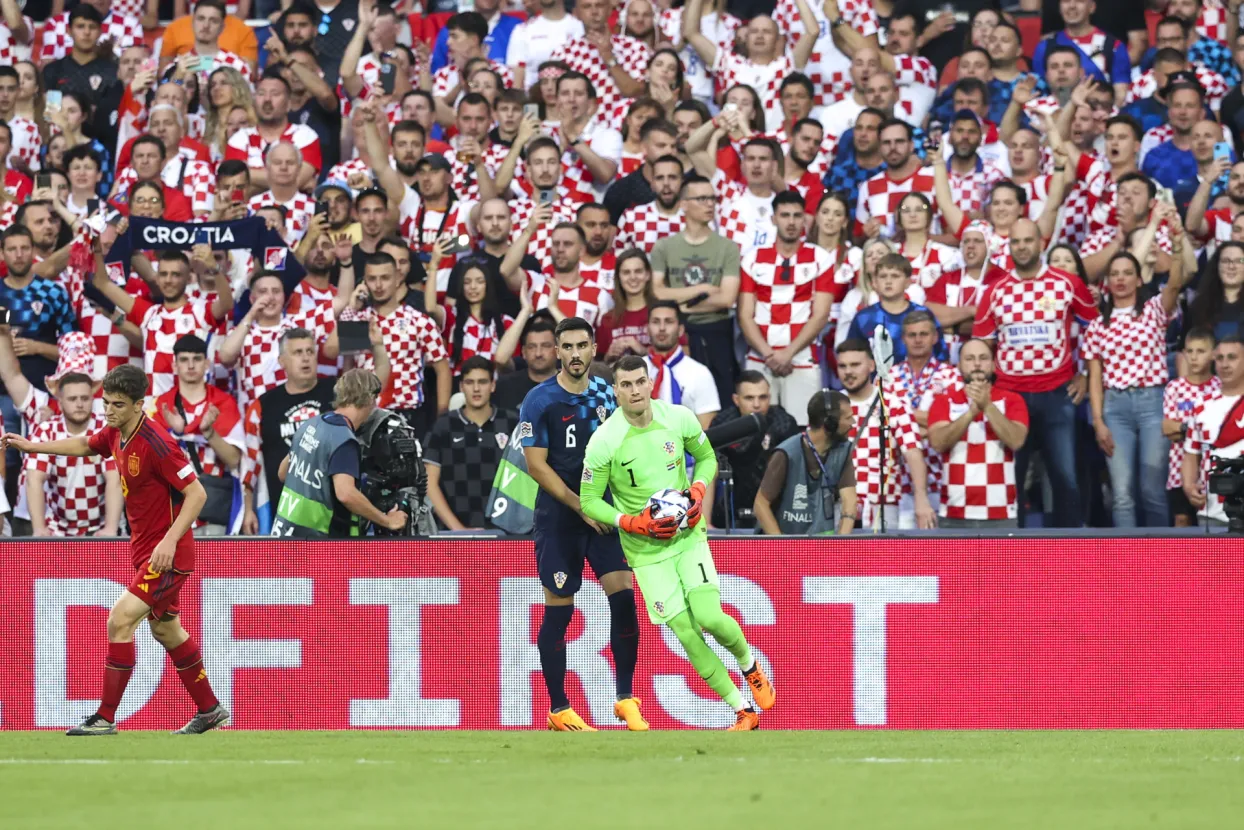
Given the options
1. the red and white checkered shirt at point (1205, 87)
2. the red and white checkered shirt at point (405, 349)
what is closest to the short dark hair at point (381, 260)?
the red and white checkered shirt at point (405, 349)

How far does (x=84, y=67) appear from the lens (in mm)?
19422

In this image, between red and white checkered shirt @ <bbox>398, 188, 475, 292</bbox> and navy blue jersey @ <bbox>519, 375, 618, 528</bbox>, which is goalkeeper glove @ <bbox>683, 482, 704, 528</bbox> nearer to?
navy blue jersey @ <bbox>519, 375, 618, 528</bbox>

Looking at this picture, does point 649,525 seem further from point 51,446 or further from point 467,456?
point 467,456

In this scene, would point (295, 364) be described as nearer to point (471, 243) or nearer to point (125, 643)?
point (471, 243)

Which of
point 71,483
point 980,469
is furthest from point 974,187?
point 71,483

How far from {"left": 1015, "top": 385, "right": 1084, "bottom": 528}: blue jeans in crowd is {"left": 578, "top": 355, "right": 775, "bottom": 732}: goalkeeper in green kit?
168 inches

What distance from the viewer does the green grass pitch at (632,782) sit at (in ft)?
25.4

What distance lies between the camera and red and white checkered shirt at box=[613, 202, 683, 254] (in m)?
16.4

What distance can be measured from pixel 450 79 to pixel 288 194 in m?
2.59

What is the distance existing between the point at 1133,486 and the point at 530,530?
4.59 m

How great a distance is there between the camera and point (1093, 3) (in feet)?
60.4

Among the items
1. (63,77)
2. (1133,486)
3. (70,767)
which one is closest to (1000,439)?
(1133,486)

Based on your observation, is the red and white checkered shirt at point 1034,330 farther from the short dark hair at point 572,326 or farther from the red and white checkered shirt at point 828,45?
the short dark hair at point 572,326

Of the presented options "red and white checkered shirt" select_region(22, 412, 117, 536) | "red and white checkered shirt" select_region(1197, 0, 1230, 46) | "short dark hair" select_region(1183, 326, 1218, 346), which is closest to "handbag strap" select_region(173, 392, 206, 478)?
"red and white checkered shirt" select_region(22, 412, 117, 536)
